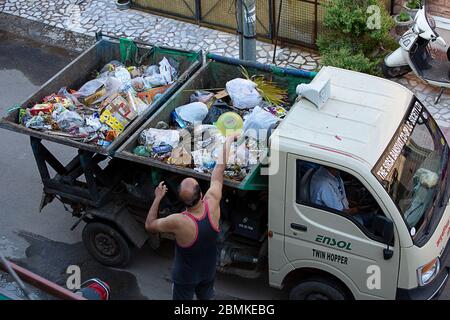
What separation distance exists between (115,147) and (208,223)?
1460 millimetres

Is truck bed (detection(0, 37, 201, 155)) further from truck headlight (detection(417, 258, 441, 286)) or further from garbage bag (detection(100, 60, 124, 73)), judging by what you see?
truck headlight (detection(417, 258, 441, 286))

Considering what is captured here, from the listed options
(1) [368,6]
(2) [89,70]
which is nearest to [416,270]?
(2) [89,70]

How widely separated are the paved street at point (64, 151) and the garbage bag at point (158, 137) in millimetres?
1472

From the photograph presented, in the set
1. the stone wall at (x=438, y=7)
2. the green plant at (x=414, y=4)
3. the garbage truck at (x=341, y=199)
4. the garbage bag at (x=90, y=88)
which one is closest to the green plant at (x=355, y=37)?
the green plant at (x=414, y=4)

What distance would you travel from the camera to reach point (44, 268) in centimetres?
759

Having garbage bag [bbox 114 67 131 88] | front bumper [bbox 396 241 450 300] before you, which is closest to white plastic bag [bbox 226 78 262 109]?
garbage bag [bbox 114 67 131 88]

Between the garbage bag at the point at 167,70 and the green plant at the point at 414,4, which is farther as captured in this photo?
the green plant at the point at 414,4

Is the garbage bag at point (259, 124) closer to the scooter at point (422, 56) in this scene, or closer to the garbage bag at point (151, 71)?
the garbage bag at point (151, 71)

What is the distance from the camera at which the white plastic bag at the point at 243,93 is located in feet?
23.5

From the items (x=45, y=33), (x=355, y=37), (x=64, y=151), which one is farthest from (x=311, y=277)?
(x=45, y=33)

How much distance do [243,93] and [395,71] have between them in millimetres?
3528

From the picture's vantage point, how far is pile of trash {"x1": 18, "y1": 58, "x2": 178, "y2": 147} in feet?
22.9
